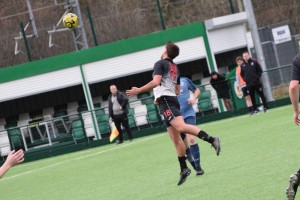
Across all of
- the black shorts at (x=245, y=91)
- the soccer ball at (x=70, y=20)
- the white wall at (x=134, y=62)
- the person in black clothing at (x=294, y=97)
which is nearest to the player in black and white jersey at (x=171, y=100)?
the person in black clothing at (x=294, y=97)

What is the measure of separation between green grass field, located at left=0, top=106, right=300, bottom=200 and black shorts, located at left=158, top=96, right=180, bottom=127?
0.97m

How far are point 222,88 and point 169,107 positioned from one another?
1739cm

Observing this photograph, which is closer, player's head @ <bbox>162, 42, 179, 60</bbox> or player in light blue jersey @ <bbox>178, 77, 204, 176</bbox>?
player's head @ <bbox>162, 42, 179, 60</bbox>

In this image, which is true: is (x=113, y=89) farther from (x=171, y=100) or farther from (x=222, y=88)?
(x=171, y=100)

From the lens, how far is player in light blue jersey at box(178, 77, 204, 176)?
12812 mm

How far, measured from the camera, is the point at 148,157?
18188 mm

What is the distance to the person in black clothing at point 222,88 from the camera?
28984mm

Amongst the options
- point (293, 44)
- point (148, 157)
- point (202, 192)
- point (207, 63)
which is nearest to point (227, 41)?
point (207, 63)

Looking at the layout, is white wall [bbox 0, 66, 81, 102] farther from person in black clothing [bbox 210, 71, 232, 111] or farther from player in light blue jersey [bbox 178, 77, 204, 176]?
player in light blue jersey [bbox 178, 77, 204, 176]

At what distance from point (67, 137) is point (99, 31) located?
32.5 ft

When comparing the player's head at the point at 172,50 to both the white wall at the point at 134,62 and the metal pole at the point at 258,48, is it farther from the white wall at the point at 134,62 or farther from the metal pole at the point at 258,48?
the white wall at the point at 134,62

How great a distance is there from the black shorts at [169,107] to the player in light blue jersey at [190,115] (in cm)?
96

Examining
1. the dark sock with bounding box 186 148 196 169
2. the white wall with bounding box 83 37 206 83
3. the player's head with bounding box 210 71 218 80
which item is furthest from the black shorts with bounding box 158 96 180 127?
→ the white wall with bounding box 83 37 206 83

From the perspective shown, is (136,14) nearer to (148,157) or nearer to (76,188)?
(148,157)
